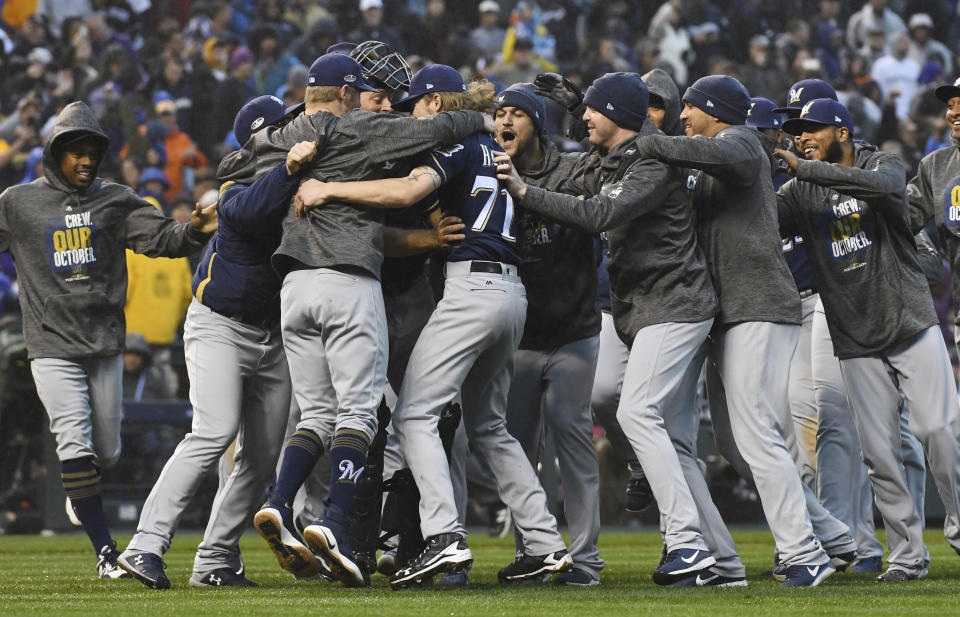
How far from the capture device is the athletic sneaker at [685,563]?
224 inches

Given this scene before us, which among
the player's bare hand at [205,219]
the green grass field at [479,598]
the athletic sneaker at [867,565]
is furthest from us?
the athletic sneaker at [867,565]

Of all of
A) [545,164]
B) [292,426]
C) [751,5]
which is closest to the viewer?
[545,164]

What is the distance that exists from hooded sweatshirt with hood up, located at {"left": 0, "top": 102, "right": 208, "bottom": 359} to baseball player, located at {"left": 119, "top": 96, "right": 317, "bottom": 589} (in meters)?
0.81

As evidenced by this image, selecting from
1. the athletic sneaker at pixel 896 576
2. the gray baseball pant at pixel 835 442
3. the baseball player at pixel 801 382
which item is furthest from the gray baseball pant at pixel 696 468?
the baseball player at pixel 801 382

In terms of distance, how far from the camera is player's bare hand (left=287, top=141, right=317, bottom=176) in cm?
562

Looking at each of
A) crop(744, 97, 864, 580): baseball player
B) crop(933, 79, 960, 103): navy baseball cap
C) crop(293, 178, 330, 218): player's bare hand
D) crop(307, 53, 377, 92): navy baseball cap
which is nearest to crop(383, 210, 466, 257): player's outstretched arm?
crop(293, 178, 330, 218): player's bare hand

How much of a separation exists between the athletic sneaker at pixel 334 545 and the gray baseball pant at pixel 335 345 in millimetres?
414

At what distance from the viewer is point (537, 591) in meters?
5.78

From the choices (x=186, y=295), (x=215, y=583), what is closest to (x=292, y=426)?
(x=215, y=583)

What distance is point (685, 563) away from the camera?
5.71m

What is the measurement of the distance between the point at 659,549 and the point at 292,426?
316 centimetres

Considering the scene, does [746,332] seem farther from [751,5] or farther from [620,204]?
[751,5]

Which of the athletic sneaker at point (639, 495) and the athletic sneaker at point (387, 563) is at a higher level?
the athletic sneaker at point (639, 495)

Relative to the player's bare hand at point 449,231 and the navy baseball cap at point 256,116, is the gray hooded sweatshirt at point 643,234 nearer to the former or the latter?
the player's bare hand at point 449,231
